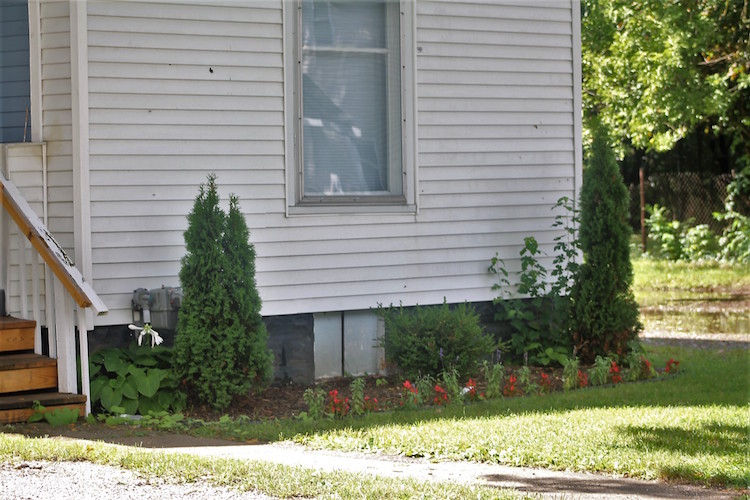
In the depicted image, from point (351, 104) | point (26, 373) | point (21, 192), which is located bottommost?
point (26, 373)

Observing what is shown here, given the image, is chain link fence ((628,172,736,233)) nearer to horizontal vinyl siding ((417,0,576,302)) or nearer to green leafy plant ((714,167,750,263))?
green leafy plant ((714,167,750,263))

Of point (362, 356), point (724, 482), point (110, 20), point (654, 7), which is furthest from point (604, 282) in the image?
point (654, 7)

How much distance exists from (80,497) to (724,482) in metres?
3.09

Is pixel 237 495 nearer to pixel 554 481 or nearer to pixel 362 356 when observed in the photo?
pixel 554 481

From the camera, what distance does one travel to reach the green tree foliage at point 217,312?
7.45 m

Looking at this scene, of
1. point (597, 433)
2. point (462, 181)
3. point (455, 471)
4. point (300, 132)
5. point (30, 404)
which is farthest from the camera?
point (462, 181)

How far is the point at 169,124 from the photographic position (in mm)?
8086

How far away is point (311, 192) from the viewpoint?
28.6ft

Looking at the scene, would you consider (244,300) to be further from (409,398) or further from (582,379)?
(582,379)

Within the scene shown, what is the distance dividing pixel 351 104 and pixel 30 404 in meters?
3.67

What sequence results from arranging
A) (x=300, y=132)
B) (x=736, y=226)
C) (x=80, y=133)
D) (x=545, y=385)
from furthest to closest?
(x=736, y=226) → (x=300, y=132) → (x=545, y=385) → (x=80, y=133)

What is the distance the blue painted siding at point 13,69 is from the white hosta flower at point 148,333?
1721 mm

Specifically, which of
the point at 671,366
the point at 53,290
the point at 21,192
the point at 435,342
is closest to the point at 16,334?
the point at 53,290

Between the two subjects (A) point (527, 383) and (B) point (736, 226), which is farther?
(B) point (736, 226)
